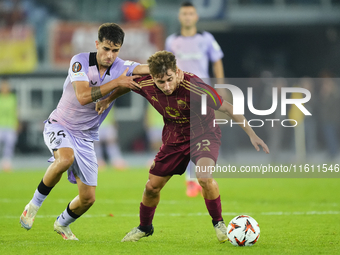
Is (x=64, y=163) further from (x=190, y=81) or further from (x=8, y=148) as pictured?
(x=8, y=148)

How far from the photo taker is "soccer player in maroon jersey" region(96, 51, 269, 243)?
15.9ft

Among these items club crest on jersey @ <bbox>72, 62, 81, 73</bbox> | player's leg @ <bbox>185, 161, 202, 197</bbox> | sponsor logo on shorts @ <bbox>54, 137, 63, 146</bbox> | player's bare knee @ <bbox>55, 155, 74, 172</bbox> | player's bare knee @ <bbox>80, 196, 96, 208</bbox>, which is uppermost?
club crest on jersey @ <bbox>72, 62, 81, 73</bbox>

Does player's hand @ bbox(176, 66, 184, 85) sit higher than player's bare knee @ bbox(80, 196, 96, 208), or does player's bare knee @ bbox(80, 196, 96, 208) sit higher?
player's hand @ bbox(176, 66, 184, 85)

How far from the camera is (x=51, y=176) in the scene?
198 inches

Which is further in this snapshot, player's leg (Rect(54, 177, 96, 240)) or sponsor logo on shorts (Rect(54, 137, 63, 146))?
player's leg (Rect(54, 177, 96, 240))

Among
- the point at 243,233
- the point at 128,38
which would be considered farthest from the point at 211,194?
the point at 128,38

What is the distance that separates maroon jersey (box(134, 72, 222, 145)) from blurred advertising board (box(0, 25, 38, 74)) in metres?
15.1

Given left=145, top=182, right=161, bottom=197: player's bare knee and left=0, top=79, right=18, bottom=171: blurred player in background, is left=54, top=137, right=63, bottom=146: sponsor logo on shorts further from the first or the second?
left=0, top=79, right=18, bottom=171: blurred player in background

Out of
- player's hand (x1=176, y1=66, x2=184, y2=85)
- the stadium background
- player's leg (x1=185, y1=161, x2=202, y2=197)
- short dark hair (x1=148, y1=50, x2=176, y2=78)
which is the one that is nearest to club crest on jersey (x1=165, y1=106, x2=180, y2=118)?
player's hand (x1=176, y1=66, x2=184, y2=85)

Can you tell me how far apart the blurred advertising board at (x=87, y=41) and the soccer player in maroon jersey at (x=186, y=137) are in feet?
47.4

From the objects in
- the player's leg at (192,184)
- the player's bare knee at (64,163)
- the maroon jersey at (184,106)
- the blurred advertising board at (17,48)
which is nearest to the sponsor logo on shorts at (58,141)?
the player's bare knee at (64,163)

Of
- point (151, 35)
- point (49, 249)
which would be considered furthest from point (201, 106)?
point (151, 35)

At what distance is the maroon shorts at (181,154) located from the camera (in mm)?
4922

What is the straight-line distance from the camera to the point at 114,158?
46.2 feet
